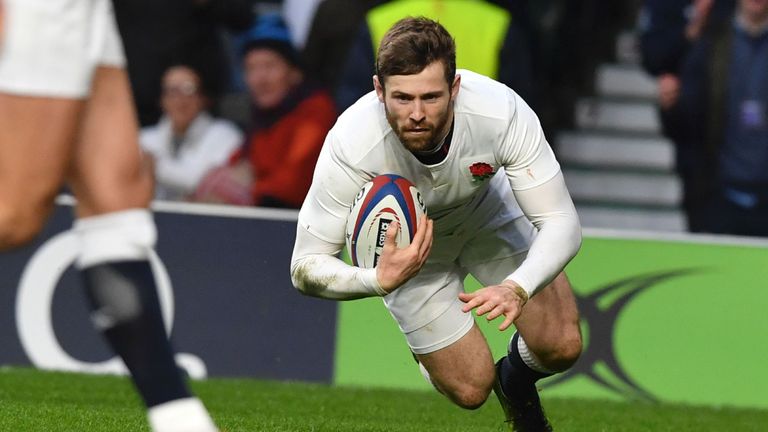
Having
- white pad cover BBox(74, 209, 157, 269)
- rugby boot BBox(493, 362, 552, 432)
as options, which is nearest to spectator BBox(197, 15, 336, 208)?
rugby boot BBox(493, 362, 552, 432)

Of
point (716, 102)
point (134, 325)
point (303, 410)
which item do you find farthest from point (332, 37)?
point (134, 325)

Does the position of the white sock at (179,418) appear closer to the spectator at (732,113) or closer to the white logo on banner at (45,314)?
the white logo on banner at (45,314)

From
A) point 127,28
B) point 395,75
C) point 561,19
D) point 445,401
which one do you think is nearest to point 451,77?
point 395,75

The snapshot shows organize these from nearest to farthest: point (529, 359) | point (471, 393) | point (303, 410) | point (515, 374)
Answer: point (471, 393), point (529, 359), point (515, 374), point (303, 410)

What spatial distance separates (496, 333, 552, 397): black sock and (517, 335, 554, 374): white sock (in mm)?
20

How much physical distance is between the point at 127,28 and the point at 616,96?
4.29 meters

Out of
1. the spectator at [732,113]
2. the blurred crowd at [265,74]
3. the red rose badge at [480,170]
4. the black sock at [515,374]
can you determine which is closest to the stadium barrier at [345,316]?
the blurred crowd at [265,74]

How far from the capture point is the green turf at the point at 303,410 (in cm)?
642

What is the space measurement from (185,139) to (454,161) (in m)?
4.64

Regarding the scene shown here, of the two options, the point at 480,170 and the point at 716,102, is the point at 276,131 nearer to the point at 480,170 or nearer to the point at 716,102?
the point at 716,102

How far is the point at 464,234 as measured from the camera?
6277 mm

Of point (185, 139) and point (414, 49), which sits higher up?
point (414, 49)

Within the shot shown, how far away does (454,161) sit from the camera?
5.68 meters

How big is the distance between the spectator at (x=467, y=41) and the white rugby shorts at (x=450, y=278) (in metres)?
2.81
